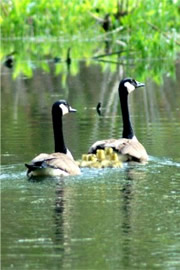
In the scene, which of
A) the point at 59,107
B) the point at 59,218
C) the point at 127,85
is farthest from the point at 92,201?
the point at 127,85

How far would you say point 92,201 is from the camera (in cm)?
1176

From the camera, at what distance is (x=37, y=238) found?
33.4 ft

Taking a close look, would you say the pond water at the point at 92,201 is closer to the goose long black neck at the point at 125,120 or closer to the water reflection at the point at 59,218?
the water reflection at the point at 59,218

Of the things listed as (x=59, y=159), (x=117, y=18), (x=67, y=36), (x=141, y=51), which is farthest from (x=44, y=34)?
(x=59, y=159)

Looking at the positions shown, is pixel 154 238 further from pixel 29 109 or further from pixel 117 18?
pixel 117 18

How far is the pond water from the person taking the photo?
9.53 meters

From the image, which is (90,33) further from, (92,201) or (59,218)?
(59,218)

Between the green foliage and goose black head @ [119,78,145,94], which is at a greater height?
the green foliage

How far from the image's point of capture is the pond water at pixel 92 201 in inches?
375

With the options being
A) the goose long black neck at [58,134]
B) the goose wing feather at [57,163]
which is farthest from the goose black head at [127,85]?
the goose wing feather at [57,163]

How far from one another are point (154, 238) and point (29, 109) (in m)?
11.7

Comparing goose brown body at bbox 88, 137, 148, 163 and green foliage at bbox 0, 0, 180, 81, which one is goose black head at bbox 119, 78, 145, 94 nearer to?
goose brown body at bbox 88, 137, 148, 163

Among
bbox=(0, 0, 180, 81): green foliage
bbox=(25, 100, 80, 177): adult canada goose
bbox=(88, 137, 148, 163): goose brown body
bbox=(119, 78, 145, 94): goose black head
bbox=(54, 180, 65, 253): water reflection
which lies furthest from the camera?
bbox=(0, 0, 180, 81): green foliage

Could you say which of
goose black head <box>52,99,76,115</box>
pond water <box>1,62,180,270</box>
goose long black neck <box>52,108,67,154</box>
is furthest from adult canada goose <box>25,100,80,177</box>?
goose black head <box>52,99,76,115</box>
